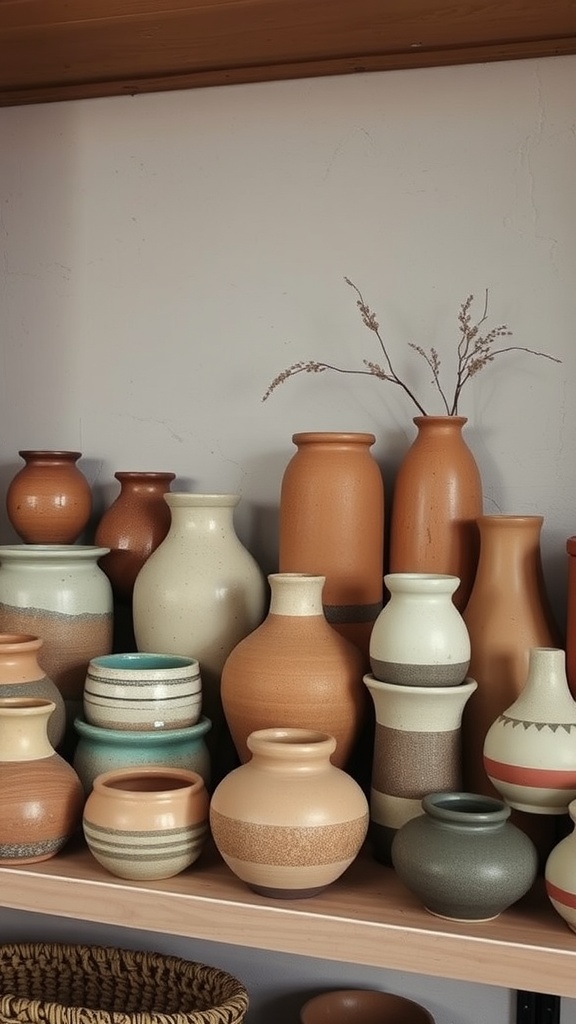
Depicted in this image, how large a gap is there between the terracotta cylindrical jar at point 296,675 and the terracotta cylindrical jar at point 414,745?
48 mm

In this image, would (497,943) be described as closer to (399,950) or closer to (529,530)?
Answer: (399,950)

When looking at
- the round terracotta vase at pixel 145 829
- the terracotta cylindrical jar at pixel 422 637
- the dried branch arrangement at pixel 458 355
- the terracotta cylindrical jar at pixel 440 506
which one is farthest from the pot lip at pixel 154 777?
the dried branch arrangement at pixel 458 355

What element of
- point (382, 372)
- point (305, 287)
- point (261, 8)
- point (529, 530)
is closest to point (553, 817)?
point (529, 530)

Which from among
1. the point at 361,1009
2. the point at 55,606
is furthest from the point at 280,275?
the point at 361,1009

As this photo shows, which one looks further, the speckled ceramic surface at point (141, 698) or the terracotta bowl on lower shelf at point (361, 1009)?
the terracotta bowl on lower shelf at point (361, 1009)

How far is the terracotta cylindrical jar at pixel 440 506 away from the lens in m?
1.22

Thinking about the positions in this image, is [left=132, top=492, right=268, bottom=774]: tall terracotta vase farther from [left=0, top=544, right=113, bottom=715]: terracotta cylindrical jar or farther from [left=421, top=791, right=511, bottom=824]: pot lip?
[left=421, top=791, right=511, bottom=824]: pot lip

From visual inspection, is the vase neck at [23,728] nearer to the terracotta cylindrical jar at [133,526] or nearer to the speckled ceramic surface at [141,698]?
the speckled ceramic surface at [141,698]

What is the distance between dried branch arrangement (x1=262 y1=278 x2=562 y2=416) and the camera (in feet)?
4.27

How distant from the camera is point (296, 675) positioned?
1.12 meters

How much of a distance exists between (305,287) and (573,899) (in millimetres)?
808

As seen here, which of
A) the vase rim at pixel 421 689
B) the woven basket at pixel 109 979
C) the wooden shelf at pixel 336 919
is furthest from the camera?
the woven basket at pixel 109 979

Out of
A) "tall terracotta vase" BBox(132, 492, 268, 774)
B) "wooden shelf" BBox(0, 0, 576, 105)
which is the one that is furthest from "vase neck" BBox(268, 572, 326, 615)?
"wooden shelf" BBox(0, 0, 576, 105)

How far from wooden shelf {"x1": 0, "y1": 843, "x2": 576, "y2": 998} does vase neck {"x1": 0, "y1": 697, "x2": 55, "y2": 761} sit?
0.11 m
